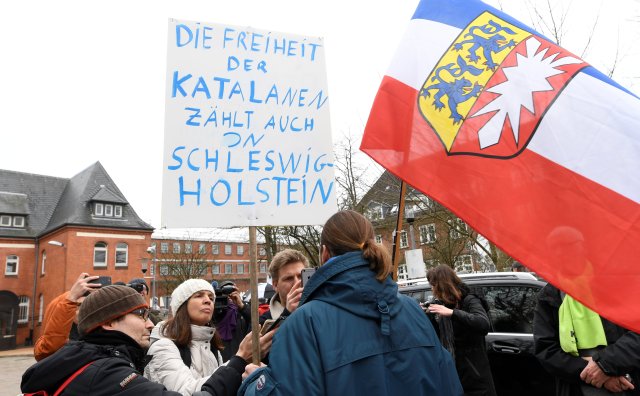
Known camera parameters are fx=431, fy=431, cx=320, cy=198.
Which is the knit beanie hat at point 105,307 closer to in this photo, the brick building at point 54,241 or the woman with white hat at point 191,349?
the woman with white hat at point 191,349

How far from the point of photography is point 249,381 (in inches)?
62.0

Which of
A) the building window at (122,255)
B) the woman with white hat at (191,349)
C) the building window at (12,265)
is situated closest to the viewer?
the woman with white hat at (191,349)

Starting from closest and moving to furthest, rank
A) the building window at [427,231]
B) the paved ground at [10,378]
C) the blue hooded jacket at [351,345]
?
the blue hooded jacket at [351,345] < the paved ground at [10,378] < the building window at [427,231]

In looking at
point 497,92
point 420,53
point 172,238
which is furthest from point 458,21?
point 172,238

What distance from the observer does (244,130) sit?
2701 millimetres

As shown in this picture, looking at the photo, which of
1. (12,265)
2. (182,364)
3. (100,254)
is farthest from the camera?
(12,265)

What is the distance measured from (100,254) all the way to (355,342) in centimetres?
3797

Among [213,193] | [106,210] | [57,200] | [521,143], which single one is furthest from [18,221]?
[521,143]

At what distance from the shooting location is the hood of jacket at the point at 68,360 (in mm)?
1785

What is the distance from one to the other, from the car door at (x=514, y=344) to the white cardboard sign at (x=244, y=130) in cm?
333

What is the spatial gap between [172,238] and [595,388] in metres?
55.3

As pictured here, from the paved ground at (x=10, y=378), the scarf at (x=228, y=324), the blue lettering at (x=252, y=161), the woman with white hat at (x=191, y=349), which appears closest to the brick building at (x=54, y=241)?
the paved ground at (x=10, y=378)

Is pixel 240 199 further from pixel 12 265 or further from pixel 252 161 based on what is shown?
pixel 12 265

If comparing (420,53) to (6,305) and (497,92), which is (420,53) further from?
(6,305)
